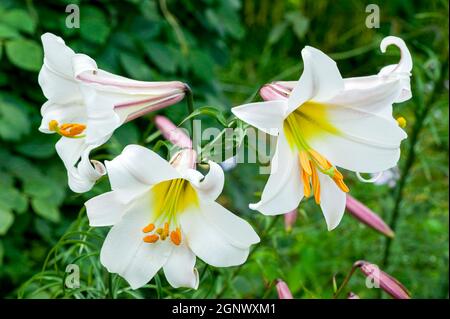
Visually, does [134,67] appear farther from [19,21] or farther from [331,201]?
[331,201]

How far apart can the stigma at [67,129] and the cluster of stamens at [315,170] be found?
0.94 ft

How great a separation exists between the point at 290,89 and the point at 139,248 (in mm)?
284

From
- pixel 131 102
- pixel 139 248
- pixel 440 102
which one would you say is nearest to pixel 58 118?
pixel 131 102

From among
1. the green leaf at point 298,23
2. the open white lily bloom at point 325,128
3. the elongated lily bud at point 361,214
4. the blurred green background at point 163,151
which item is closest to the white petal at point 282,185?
the open white lily bloom at point 325,128

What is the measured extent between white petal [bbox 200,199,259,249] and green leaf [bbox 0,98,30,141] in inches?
47.5

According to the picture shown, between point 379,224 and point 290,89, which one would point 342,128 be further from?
point 379,224

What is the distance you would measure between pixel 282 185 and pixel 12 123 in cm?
129

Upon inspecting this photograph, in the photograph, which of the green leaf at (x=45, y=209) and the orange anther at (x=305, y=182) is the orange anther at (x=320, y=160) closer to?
the orange anther at (x=305, y=182)

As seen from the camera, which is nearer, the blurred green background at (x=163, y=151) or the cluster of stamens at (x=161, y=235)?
the cluster of stamens at (x=161, y=235)

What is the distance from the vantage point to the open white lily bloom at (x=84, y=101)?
37.0 inches

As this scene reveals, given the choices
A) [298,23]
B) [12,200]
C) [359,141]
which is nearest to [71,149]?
[359,141]

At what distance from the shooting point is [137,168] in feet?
3.01

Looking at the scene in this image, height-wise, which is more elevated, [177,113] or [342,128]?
[342,128]

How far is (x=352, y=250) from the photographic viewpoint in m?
2.39
